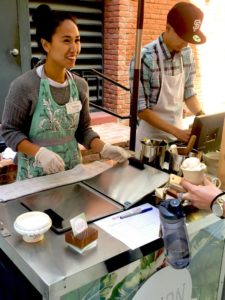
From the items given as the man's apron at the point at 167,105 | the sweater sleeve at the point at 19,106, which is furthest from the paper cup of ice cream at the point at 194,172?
the man's apron at the point at 167,105

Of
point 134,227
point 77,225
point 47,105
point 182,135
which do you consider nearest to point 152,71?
point 182,135

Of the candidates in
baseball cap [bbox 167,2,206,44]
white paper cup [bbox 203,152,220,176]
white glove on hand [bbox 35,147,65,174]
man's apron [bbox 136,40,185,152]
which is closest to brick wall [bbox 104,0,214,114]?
man's apron [bbox 136,40,185,152]

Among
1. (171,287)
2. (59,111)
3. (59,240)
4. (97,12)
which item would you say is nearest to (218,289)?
(171,287)

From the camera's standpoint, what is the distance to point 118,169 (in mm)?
1486

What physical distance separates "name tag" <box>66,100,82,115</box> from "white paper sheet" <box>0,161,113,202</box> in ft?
0.86

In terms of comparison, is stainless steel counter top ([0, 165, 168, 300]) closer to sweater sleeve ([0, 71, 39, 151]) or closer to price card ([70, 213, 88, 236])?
price card ([70, 213, 88, 236])

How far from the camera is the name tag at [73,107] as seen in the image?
155 centimetres

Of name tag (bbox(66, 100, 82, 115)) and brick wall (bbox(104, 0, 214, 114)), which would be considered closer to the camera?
name tag (bbox(66, 100, 82, 115))

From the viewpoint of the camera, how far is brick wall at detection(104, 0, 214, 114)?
4.52m

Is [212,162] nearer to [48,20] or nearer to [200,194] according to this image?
[200,194]

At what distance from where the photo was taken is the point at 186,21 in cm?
183

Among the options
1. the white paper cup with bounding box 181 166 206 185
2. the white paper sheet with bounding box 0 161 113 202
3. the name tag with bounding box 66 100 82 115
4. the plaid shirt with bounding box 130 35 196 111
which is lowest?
the white paper sheet with bounding box 0 161 113 202

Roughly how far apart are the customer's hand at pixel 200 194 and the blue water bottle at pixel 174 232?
16 cm

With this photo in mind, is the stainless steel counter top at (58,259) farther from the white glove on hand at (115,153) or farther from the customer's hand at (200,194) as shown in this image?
the white glove on hand at (115,153)
